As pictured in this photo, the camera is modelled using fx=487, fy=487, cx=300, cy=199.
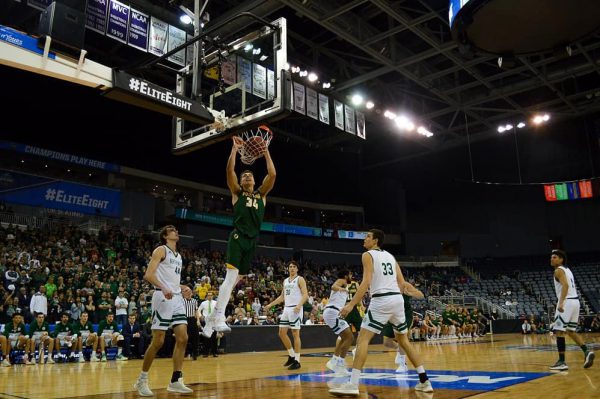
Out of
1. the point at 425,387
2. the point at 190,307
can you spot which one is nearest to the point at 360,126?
the point at 190,307

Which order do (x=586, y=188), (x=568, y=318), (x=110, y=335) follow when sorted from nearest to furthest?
(x=568, y=318) < (x=110, y=335) < (x=586, y=188)

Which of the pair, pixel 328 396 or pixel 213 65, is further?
pixel 213 65

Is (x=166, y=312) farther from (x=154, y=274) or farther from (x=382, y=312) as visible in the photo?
(x=382, y=312)

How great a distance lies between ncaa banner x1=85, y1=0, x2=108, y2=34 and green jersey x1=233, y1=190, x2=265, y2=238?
10514 mm

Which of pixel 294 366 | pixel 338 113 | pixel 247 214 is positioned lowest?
pixel 294 366

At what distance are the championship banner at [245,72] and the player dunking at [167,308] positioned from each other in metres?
3.65

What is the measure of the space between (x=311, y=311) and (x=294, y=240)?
51.2 feet

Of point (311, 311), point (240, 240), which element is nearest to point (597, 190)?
point (311, 311)

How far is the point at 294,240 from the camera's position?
34.2 m

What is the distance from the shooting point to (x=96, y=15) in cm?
1402

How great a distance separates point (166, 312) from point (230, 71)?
6.21 metres

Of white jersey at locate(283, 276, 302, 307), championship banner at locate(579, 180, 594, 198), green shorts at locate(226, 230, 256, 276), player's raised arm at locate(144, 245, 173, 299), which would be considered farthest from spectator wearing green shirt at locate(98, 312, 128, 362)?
championship banner at locate(579, 180, 594, 198)

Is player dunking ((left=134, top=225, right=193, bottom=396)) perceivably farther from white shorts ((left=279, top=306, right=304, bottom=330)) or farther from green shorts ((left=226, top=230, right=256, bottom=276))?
white shorts ((left=279, top=306, right=304, bottom=330))

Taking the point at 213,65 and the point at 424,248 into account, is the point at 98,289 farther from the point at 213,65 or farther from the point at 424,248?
the point at 424,248
